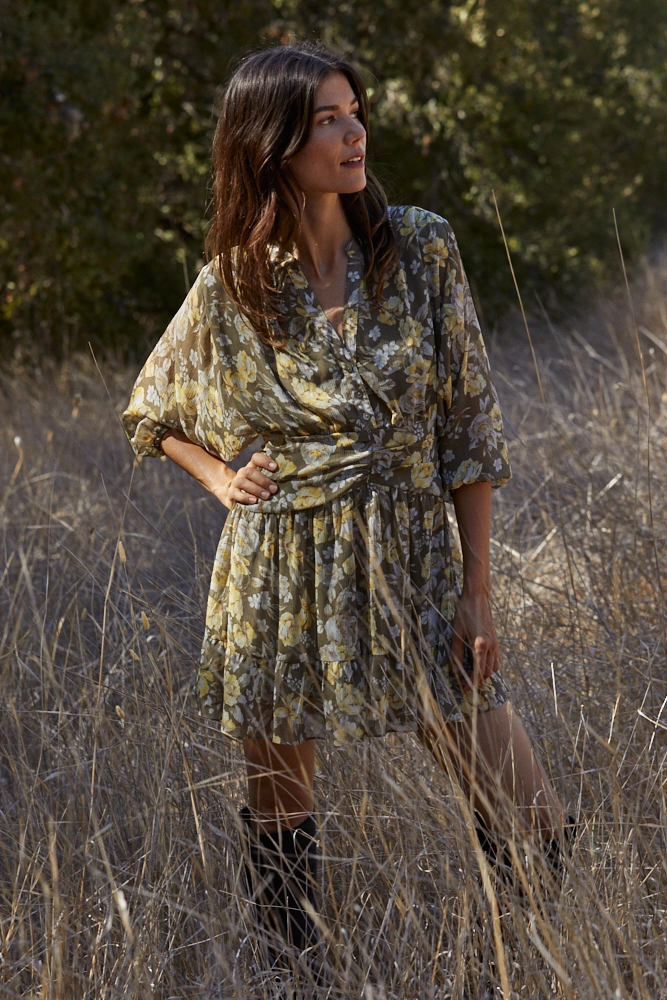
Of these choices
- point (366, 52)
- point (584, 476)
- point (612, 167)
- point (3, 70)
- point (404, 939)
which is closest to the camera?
point (404, 939)

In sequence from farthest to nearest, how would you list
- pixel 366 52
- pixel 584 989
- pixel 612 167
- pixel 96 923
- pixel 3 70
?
1. pixel 612 167
2. pixel 366 52
3. pixel 3 70
4. pixel 96 923
5. pixel 584 989

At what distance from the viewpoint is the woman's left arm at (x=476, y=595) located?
1.80 metres

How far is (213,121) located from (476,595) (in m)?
5.63

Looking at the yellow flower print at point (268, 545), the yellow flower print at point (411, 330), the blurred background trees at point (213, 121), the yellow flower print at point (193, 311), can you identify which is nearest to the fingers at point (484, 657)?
the yellow flower print at point (268, 545)

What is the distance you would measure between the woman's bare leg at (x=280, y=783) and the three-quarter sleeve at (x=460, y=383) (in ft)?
1.69

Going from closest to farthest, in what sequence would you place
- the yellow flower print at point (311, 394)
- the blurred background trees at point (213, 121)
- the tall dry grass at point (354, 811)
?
the tall dry grass at point (354, 811)
the yellow flower print at point (311, 394)
the blurred background trees at point (213, 121)

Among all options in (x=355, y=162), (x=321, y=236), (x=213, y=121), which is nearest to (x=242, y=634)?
(x=321, y=236)

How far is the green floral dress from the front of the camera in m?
1.79

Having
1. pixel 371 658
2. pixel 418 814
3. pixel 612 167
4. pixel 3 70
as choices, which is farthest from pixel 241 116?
pixel 612 167

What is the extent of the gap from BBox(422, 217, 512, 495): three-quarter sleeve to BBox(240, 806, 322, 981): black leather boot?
66 centimetres

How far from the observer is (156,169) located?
7863 millimetres

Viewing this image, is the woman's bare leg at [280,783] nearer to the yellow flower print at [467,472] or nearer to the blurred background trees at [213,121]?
the yellow flower print at [467,472]

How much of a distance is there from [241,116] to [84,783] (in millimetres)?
1297

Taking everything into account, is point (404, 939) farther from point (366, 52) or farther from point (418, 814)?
point (366, 52)
